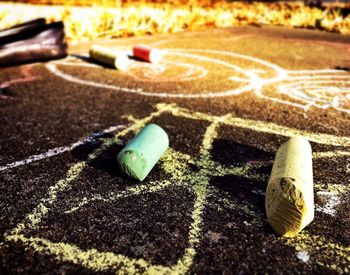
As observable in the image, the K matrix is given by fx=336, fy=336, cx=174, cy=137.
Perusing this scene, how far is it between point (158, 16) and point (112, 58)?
3332 millimetres

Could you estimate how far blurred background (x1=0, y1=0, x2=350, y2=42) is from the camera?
6527 millimetres

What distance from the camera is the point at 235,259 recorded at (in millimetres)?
1561

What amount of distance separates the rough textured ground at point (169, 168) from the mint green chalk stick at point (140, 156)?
92 mm

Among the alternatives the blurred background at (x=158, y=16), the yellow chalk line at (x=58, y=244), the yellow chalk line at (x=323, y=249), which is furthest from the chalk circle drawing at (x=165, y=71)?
the yellow chalk line at (x=323, y=249)

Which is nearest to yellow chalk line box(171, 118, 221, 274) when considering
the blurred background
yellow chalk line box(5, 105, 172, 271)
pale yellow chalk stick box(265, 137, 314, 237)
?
yellow chalk line box(5, 105, 172, 271)

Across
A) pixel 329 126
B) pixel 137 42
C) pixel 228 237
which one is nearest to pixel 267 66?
pixel 329 126

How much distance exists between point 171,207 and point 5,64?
3.54 metres

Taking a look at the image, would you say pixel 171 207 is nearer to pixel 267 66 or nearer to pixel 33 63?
pixel 267 66

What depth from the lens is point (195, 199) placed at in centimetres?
196

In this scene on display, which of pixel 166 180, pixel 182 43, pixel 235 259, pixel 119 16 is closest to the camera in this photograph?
pixel 235 259

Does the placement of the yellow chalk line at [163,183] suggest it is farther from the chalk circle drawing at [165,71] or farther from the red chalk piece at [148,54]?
the red chalk piece at [148,54]

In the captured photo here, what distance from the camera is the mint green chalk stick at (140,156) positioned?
2018 mm

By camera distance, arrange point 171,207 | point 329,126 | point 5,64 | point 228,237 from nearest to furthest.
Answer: point 228,237, point 171,207, point 329,126, point 5,64

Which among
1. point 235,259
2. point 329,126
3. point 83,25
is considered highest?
point 83,25
